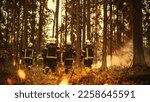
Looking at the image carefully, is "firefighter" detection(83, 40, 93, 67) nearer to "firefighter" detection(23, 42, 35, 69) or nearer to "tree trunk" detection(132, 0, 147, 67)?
"tree trunk" detection(132, 0, 147, 67)

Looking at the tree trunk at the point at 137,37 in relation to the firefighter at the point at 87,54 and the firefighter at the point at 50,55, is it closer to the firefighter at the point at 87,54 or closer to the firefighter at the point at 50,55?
the firefighter at the point at 87,54

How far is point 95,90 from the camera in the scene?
10836mm

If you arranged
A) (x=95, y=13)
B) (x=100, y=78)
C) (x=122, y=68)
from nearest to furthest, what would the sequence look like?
(x=100, y=78)
(x=122, y=68)
(x=95, y=13)

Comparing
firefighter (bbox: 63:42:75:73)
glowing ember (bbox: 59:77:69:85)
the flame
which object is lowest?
glowing ember (bbox: 59:77:69:85)

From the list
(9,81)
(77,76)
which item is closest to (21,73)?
(9,81)

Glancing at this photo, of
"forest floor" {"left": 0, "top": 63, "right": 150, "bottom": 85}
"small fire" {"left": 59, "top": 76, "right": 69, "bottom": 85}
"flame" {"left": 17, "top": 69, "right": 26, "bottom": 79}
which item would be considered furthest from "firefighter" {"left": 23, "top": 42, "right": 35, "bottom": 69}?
"small fire" {"left": 59, "top": 76, "right": 69, "bottom": 85}

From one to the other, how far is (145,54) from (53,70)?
3602 mm

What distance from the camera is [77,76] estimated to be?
1281 cm

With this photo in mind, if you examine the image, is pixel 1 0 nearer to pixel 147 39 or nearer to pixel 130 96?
pixel 147 39

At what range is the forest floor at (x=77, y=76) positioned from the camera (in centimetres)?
1212

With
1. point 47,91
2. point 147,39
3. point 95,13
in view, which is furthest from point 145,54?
point 95,13

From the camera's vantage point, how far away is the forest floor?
1212 cm

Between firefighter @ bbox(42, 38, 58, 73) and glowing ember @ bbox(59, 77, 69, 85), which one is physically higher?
firefighter @ bbox(42, 38, 58, 73)

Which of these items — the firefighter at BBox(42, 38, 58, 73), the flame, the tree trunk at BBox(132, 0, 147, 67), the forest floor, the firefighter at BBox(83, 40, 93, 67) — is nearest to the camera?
the forest floor
